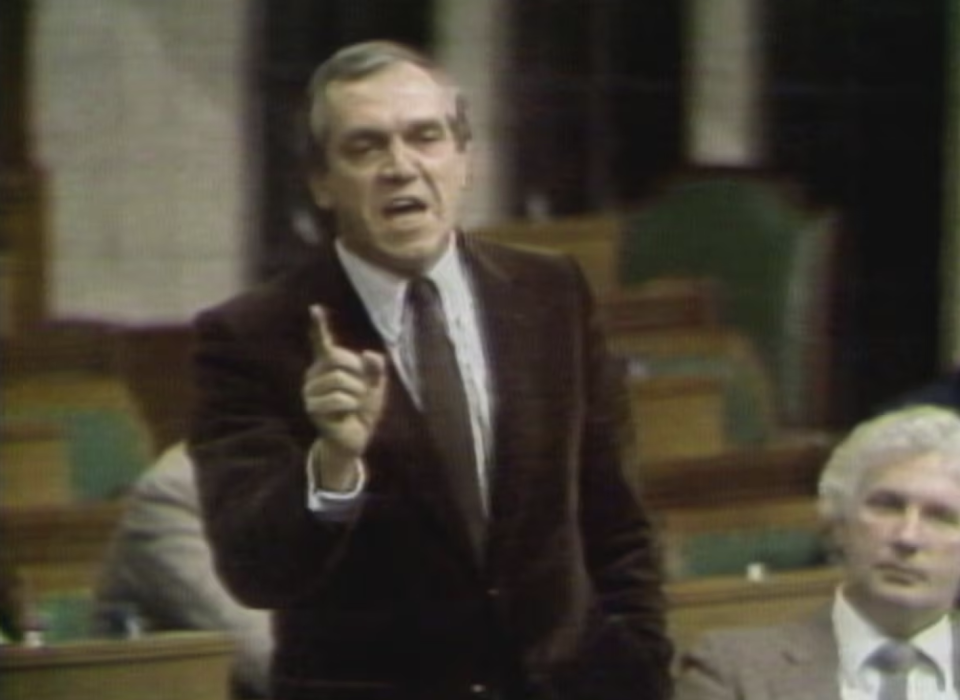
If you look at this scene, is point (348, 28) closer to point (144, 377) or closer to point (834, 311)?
point (144, 377)

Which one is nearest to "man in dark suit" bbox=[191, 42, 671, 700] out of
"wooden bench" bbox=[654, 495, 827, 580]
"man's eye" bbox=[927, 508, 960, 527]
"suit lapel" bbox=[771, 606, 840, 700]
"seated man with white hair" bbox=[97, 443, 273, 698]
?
"suit lapel" bbox=[771, 606, 840, 700]

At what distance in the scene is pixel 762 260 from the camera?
16.6 ft

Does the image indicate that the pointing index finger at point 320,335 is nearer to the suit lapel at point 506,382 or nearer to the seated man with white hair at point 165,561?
the suit lapel at point 506,382

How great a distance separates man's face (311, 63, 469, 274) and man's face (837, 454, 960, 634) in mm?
618

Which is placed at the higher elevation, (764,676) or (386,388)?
(386,388)

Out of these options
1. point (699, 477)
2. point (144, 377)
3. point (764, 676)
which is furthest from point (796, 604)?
point (144, 377)

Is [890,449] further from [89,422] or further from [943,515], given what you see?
[89,422]

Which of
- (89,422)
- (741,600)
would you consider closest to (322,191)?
(89,422)

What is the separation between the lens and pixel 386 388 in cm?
393

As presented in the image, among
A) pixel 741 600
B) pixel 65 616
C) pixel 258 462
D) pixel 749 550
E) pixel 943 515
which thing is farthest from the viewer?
pixel 749 550

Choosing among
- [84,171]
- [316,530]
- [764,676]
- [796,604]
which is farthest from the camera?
[796,604]

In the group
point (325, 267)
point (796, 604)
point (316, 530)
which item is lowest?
point (796, 604)

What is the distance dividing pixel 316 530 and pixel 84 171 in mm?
871

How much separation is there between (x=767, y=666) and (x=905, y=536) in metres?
0.24
